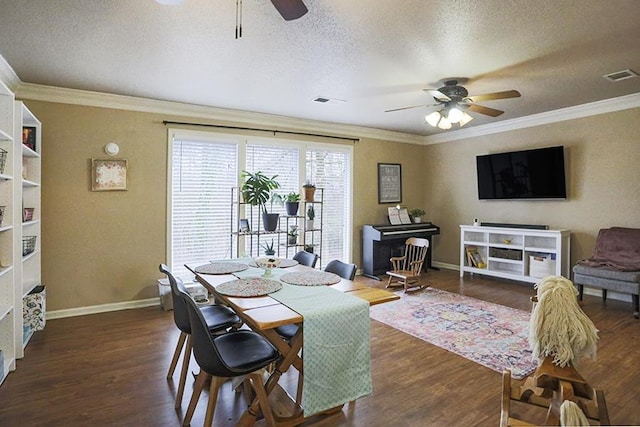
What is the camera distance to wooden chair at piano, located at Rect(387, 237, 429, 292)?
501 centimetres

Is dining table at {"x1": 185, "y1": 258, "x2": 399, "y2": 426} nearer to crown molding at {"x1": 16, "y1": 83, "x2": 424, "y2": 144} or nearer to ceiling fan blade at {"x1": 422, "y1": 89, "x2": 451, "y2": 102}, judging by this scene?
ceiling fan blade at {"x1": 422, "y1": 89, "x2": 451, "y2": 102}

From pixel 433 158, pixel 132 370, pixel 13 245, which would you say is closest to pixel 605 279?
pixel 433 158

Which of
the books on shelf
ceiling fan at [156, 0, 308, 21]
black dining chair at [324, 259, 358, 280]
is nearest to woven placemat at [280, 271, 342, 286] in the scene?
black dining chair at [324, 259, 358, 280]

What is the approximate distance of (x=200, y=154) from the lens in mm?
4676

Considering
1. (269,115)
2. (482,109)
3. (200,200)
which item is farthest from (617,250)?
(200,200)

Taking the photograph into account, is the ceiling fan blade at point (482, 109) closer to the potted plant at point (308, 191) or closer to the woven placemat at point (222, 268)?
the potted plant at point (308, 191)

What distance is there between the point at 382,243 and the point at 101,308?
403 centimetres

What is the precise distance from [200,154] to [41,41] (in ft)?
6.92

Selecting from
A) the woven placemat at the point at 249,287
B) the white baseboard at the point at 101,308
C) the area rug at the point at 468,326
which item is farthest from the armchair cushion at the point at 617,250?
the white baseboard at the point at 101,308

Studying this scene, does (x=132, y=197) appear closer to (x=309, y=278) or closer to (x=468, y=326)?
(x=309, y=278)

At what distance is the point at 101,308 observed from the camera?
409 centimetres

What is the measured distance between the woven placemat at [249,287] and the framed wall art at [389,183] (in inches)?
168

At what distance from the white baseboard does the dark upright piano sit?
318 cm

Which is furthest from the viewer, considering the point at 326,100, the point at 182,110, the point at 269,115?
the point at 269,115
